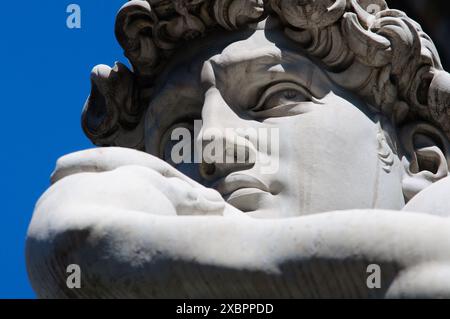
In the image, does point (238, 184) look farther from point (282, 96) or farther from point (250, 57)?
point (250, 57)

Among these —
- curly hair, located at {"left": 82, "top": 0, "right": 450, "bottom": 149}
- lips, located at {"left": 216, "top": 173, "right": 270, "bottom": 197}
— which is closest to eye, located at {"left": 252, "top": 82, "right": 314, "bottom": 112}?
curly hair, located at {"left": 82, "top": 0, "right": 450, "bottom": 149}

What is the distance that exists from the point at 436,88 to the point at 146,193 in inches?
109

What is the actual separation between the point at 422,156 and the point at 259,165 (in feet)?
3.61

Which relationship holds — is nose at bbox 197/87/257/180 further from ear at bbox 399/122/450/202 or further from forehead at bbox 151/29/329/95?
ear at bbox 399/122/450/202

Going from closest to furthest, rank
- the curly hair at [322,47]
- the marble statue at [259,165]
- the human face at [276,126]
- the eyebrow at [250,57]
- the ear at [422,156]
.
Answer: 1. the marble statue at [259,165]
2. the human face at [276,126]
3. the ear at [422,156]
4. the eyebrow at [250,57]
5. the curly hair at [322,47]

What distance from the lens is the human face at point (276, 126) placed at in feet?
29.5

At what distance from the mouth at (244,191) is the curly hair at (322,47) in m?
1.06

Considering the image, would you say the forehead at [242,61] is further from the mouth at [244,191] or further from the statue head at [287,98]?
the mouth at [244,191]

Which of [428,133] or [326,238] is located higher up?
[428,133]

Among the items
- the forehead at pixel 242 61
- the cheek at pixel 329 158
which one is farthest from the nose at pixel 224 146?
the forehead at pixel 242 61

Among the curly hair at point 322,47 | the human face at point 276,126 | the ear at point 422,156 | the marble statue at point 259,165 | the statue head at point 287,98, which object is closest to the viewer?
the marble statue at point 259,165
